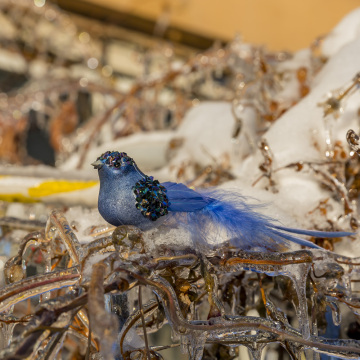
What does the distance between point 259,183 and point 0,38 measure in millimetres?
2192

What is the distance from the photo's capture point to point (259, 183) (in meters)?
1.06

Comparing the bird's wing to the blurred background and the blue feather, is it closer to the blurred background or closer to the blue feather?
the blue feather

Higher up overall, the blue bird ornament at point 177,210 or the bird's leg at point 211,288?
the blue bird ornament at point 177,210

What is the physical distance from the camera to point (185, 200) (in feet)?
2.52

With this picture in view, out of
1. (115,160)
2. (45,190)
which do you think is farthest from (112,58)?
(115,160)

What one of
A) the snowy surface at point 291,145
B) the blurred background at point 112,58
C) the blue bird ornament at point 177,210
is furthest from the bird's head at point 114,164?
the blurred background at point 112,58

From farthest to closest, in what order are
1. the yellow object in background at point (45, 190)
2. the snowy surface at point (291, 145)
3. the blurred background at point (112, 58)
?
the blurred background at point (112, 58) → the yellow object in background at point (45, 190) → the snowy surface at point (291, 145)

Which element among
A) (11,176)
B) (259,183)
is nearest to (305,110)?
(259,183)

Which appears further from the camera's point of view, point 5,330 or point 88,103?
point 88,103

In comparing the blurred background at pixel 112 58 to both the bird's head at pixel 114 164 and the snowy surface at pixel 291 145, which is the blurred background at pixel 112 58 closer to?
the snowy surface at pixel 291 145

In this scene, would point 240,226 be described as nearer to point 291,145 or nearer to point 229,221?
point 229,221

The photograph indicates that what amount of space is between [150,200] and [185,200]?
2.5 inches

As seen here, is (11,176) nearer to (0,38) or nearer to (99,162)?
(99,162)

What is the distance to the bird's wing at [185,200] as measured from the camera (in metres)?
0.76
